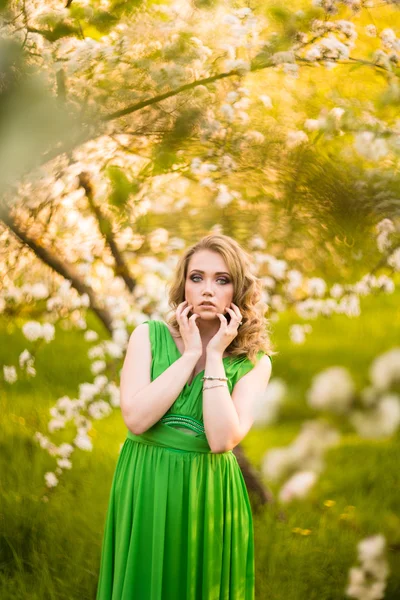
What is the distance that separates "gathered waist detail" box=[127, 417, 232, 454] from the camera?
6.97 feet

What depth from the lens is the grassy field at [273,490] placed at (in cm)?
324

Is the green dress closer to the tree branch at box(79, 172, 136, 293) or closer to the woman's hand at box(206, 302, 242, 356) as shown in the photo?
the woman's hand at box(206, 302, 242, 356)

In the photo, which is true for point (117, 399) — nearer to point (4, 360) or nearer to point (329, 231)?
point (4, 360)

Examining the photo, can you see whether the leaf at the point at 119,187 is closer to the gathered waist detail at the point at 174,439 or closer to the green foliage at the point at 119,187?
the green foliage at the point at 119,187

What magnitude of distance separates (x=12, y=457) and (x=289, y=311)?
1.61 metres

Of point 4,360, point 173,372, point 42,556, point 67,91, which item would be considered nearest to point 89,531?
point 42,556

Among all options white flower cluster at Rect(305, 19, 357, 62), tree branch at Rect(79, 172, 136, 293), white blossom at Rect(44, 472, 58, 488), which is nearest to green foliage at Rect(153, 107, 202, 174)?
tree branch at Rect(79, 172, 136, 293)

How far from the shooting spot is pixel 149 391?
202cm

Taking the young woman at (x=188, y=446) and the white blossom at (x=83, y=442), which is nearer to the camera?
the young woman at (x=188, y=446)

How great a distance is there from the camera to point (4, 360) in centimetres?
361

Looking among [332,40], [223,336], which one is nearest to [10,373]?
[223,336]

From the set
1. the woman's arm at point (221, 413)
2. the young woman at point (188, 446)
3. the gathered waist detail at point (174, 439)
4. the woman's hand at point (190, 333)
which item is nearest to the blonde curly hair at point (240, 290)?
the young woman at point (188, 446)

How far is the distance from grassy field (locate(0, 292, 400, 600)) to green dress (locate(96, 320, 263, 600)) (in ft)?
3.77

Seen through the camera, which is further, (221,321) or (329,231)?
(329,231)
